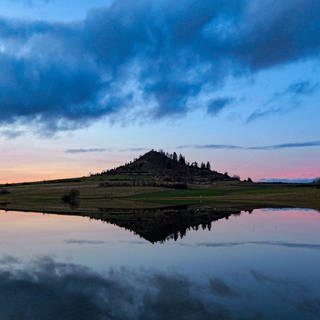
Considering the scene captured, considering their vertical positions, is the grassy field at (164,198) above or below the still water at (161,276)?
above

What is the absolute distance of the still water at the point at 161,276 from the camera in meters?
16.5

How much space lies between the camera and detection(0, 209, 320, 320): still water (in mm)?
16531

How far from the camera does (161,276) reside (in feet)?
73.4

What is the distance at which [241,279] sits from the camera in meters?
21.6

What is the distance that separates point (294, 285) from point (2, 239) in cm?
2653

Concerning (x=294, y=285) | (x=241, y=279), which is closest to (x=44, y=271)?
(x=241, y=279)

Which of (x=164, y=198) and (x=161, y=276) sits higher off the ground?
(x=164, y=198)

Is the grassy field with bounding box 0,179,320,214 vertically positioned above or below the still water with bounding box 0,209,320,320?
above

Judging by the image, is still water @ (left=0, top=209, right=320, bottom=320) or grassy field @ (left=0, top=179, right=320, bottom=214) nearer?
still water @ (left=0, top=209, right=320, bottom=320)

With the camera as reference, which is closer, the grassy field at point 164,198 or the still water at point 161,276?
the still water at point 161,276

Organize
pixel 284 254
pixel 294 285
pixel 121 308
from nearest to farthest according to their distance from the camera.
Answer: pixel 121 308
pixel 294 285
pixel 284 254

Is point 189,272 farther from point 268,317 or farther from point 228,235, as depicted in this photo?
point 228,235

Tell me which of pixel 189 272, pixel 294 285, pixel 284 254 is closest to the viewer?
pixel 294 285

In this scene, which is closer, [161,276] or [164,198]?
[161,276]
